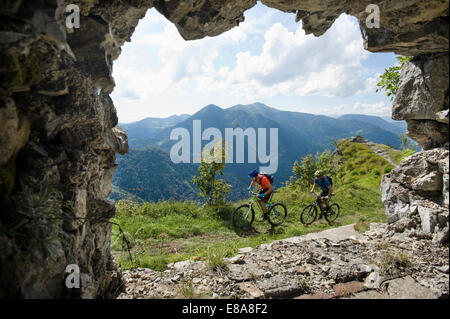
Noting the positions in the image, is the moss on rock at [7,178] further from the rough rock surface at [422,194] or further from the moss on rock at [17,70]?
the rough rock surface at [422,194]

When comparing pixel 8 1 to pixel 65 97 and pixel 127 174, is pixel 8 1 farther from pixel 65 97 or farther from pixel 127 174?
pixel 127 174

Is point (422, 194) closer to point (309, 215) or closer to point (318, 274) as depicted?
point (318, 274)

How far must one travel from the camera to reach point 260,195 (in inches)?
393

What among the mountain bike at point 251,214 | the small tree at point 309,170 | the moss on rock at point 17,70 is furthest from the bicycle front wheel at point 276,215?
the small tree at point 309,170

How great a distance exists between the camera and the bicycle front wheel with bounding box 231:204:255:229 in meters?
9.95

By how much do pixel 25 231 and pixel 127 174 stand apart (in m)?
149

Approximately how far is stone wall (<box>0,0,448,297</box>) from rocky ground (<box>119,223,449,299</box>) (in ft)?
2.63

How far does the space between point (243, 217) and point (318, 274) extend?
510 centimetres

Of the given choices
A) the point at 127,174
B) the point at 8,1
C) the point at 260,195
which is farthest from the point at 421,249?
the point at 127,174

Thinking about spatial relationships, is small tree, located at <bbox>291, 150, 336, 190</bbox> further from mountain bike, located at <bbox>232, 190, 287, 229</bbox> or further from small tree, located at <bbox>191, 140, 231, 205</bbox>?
mountain bike, located at <bbox>232, 190, 287, 229</bbox>

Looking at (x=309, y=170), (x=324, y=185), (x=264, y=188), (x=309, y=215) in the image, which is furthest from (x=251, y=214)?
(x=309, y=170)

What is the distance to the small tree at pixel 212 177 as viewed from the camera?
41.7 ft

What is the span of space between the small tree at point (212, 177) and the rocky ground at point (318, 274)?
624 cm

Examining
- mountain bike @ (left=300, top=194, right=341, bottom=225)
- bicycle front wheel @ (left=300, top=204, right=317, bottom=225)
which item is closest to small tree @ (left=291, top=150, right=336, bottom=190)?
mountain bike @ (left=300, top=194, right=341, bottom=225)
